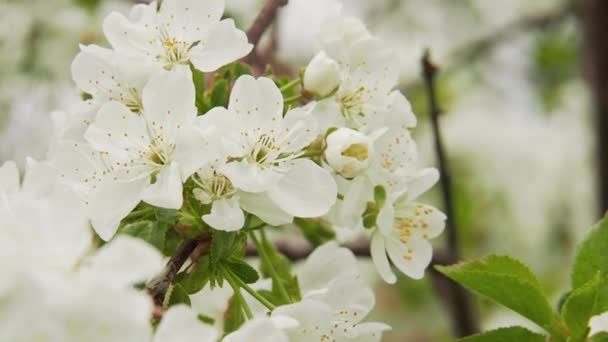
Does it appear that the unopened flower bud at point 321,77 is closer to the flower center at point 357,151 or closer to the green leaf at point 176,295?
the flower center at point 357,151

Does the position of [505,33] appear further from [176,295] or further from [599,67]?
[176,295]

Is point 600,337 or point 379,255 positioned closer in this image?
point 600,337

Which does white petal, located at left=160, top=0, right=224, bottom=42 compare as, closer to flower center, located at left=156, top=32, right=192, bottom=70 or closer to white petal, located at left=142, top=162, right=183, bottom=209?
flower center, located at left=156, top=32, right=192, bottom=70

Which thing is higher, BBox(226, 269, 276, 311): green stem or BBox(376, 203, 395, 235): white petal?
BBox(376, 203, 395, 235): white petal

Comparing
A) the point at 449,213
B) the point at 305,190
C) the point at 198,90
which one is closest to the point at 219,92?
the point at 198,90

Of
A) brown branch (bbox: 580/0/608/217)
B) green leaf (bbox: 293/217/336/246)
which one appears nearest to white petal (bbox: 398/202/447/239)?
green leaf (bbox: 293/217/336/246)

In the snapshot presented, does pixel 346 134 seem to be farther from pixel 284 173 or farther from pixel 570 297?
pixel 570 297

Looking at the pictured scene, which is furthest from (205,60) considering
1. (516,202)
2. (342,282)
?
(516,202)
